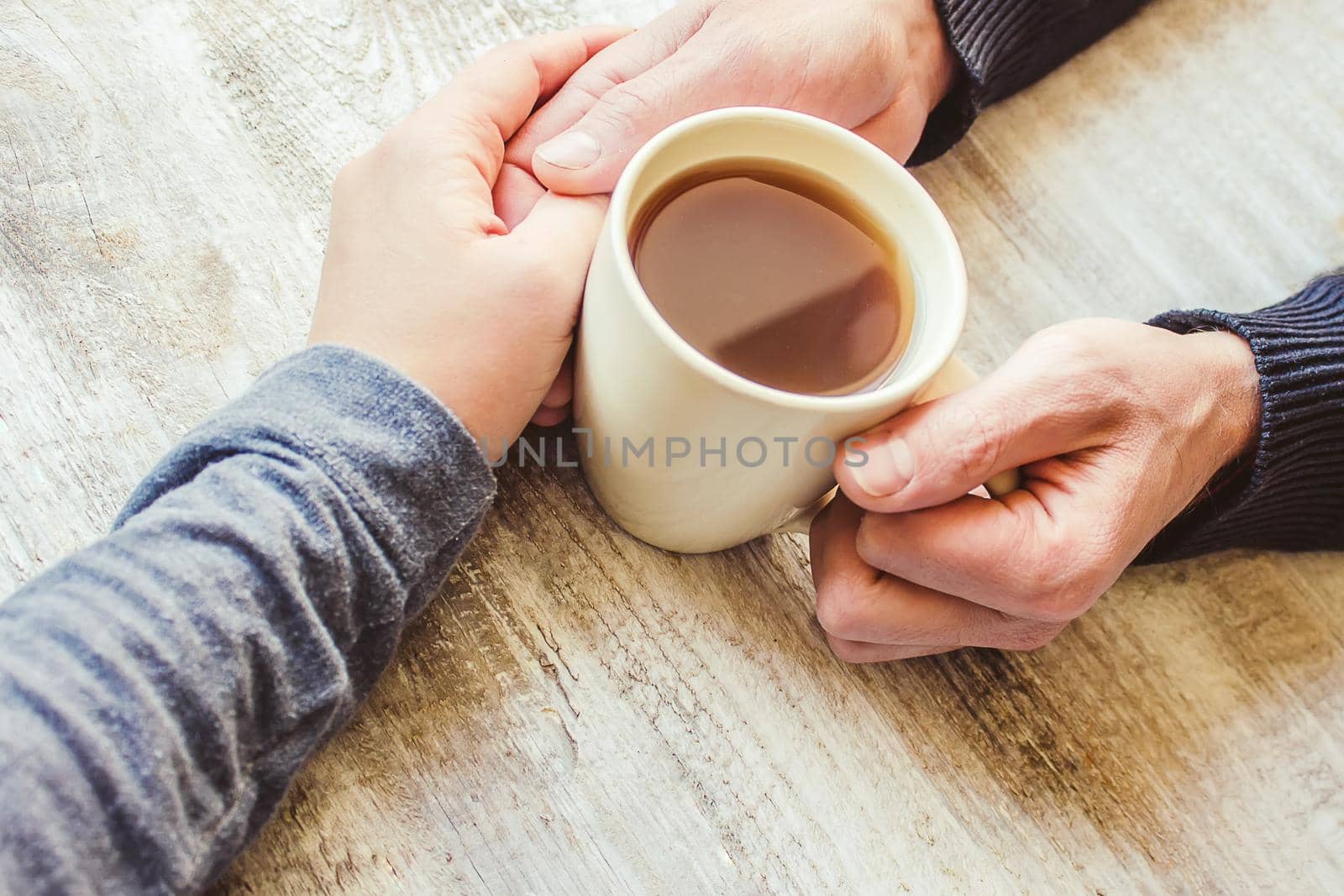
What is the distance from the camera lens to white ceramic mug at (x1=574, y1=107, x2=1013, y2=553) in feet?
1.55

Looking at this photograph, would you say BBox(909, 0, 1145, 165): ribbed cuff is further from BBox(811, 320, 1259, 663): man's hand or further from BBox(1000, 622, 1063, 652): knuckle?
BBox(1000, 622, 1063, 652): knuckle

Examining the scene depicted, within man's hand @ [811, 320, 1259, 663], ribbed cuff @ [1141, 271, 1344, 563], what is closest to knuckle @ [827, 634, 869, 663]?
man's hand @ [811, 320, 1259, 663]

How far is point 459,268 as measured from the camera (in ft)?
1.85

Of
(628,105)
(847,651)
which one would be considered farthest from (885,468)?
(628,105)

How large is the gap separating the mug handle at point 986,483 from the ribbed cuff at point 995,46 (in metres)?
0.30

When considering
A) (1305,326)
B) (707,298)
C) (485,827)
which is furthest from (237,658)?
(1305,326)

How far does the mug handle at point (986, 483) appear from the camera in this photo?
0.56m

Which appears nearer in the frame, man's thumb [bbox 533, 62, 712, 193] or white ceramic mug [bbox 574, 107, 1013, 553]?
white ceramic mug [bbox 574, 107, 1013, 553]

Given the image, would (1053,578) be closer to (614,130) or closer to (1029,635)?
(1029,635)

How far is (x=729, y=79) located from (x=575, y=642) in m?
0.41

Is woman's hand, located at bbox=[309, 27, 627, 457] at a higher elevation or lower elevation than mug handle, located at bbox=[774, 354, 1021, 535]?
higher

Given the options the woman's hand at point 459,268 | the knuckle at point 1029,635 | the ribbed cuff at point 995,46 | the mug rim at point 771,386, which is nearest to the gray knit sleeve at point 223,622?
the woman's hand at point 459,268

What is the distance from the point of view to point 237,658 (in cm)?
47

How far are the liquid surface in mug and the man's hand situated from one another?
0.07 metres
